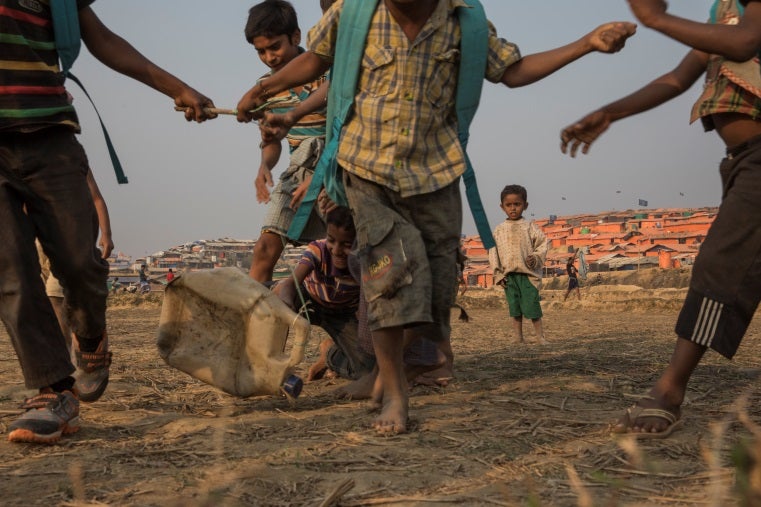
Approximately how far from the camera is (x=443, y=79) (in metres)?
3.36

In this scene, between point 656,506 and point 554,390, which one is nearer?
point 656,506

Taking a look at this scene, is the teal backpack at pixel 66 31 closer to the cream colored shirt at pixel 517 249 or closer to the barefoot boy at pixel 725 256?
the barefoot boy at pixel 725 256

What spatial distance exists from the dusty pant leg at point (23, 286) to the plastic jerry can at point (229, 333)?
0.65 metres

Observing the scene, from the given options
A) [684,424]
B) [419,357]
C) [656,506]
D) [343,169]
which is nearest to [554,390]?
[419,357]

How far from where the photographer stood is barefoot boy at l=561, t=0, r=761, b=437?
9.40 feet

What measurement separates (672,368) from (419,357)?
1315 mm

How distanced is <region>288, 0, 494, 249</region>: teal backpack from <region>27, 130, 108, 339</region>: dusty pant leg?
101cm

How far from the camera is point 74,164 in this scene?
313cm

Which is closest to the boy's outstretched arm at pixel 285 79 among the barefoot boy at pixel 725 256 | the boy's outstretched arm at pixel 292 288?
the boy's outstretched arm at pixel 292 288

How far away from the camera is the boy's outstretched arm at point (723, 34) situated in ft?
9.14

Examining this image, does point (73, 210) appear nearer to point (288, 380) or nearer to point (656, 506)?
point (288, 380)

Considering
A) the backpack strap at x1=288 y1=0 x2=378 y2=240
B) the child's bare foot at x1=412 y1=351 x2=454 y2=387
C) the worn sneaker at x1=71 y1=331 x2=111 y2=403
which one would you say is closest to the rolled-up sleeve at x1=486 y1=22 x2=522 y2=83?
the backpack strap at x1=288 y1=0 x2=378 y2=240

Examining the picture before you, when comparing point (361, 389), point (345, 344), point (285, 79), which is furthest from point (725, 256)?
point (345, 344)

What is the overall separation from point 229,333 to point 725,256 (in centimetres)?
211
